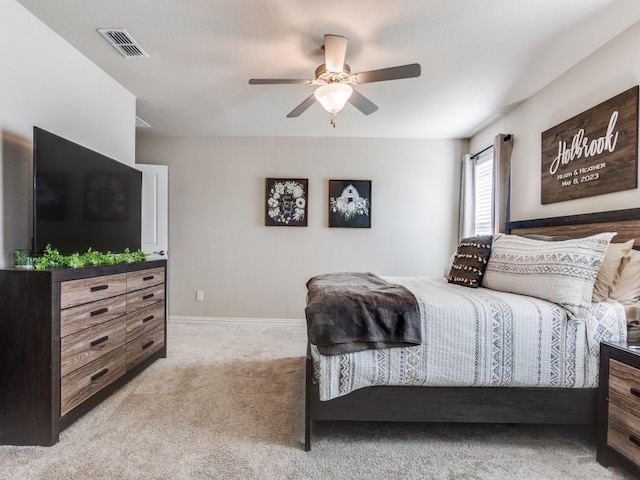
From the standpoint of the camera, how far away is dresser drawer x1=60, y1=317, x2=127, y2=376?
1.79 m

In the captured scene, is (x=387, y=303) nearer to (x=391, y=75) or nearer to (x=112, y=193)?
(x=391, y=75)

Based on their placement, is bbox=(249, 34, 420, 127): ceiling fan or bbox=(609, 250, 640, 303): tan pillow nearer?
bbox=(609, 250, 640, 303): tan pillow

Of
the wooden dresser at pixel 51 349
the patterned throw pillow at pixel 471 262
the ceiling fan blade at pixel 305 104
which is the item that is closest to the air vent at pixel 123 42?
the ceiling fan blade at pixel 305 104

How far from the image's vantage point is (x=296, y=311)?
14.1 feet

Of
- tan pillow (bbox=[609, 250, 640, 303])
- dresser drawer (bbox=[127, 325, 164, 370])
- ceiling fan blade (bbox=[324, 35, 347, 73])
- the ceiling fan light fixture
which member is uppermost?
ceiling fan blade (bbox=[324, 35, 347, 73])

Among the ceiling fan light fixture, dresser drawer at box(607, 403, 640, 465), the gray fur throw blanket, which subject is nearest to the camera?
dresser drawer at box(607, 403, 640, 465)

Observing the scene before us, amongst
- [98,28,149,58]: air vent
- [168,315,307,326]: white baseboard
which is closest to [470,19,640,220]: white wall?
[168,315,307,326]: white baseboard

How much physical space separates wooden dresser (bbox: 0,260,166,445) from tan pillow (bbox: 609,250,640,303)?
9.78ft

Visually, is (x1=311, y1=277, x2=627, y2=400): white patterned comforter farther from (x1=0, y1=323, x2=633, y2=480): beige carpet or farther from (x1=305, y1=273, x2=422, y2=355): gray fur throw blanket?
(x1=0, y1=323, x2=633, y2=480): beige carpet

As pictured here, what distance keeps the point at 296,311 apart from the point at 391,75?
306cm

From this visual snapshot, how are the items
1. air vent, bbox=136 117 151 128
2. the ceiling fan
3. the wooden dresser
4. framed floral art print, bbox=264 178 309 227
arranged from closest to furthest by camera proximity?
the wooden dresser < the ceiling fan < air vent, bbox=136 117 151 128 < framed floral art print, bbox=264 178 309 227

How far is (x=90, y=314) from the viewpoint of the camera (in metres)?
1.99

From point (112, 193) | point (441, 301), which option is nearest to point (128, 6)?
point (112, 193)

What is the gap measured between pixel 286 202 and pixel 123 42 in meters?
2.35
